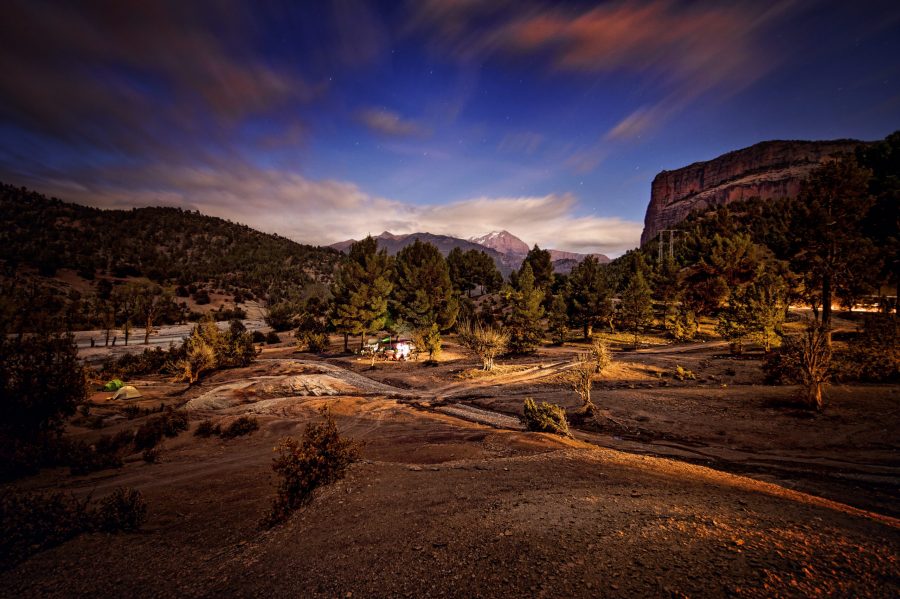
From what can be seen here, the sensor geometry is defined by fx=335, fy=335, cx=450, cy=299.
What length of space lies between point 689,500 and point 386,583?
649 centimetres

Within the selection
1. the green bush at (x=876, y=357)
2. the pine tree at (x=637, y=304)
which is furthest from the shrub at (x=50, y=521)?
the pine tree at (x=637, y=304)

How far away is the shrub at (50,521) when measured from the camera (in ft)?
19.7

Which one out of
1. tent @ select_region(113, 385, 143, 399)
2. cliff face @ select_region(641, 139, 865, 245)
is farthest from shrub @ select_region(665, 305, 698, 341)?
cliff face @ select_region(641, 139, 865, 245)

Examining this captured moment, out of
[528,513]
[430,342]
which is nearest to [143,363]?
[430,342]

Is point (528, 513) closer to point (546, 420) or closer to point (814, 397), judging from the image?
point (546, 420)

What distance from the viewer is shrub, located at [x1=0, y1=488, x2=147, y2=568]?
6.02 m

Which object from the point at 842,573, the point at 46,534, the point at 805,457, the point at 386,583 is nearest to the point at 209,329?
the point at 46,534

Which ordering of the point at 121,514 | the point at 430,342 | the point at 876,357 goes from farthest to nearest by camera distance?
the point at 430,342 → the point at 876,357 → the point at 121,514

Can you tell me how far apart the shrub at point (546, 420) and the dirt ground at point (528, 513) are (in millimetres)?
911

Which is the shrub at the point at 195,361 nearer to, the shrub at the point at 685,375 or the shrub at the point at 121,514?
the shrub at the point at 121,514

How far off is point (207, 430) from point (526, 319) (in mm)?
32520

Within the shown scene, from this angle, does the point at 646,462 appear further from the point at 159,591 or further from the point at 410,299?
the point at 410,299

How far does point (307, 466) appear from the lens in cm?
816

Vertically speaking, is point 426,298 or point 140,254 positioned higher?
point 140,254
